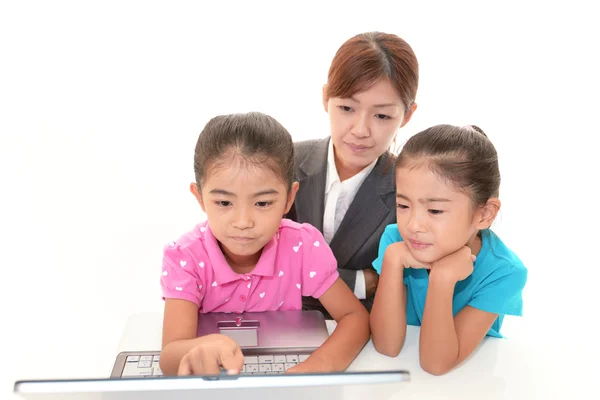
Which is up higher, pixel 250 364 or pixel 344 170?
pixel 344 170

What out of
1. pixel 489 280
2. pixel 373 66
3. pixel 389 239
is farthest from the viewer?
pixel 373 66

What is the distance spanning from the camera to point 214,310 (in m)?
1.49

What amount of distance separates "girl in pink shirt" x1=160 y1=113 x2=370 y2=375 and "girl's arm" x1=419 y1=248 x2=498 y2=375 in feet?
0.48

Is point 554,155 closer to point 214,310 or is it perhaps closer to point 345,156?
point 345,156

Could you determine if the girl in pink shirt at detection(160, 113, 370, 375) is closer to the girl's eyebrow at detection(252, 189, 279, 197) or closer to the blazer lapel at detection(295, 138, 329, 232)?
the girl's eyebrow at detection(252, 189, 279, 197)

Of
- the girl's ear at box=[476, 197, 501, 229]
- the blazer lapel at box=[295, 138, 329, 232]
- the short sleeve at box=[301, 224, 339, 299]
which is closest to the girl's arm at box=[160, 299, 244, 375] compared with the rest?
the short sleeve at box=[301, 224, 339, 299]

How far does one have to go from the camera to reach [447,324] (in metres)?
1.34

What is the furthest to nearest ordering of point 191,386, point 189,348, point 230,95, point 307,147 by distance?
point 230,95 < point 307,147 < point 189,348 < point 191,386

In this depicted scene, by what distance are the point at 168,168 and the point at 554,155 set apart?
183 centimetres

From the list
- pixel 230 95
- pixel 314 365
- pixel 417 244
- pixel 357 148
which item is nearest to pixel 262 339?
pixel 314 365

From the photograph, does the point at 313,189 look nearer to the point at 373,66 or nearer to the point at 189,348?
the point at 373,66

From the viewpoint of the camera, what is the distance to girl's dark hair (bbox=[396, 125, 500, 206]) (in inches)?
53.0

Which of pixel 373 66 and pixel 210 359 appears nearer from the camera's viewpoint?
pixel 210 359

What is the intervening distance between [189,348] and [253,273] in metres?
0.30
